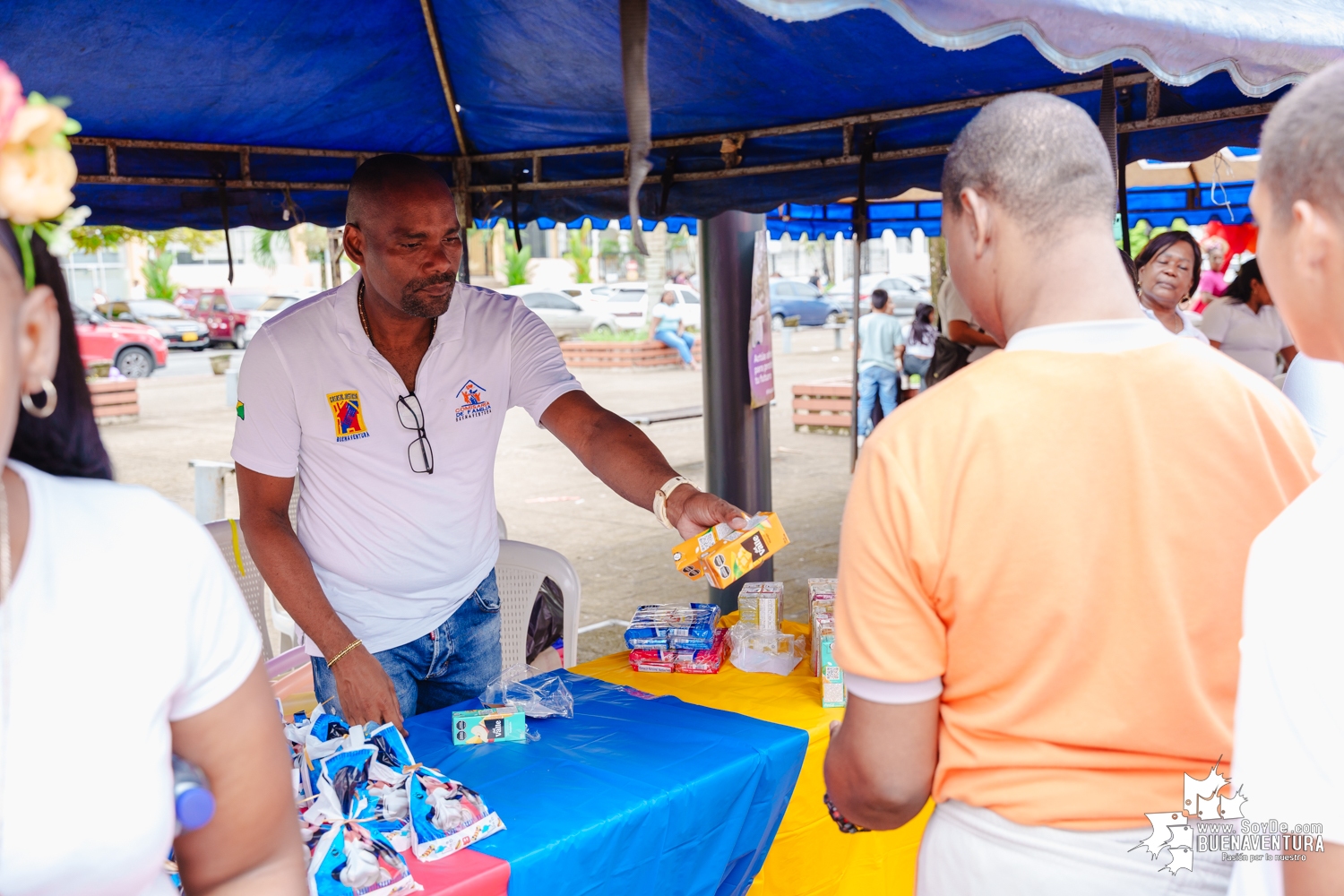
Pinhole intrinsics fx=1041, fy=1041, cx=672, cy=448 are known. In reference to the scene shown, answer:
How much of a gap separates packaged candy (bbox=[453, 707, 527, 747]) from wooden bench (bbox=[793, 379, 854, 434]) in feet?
31.5

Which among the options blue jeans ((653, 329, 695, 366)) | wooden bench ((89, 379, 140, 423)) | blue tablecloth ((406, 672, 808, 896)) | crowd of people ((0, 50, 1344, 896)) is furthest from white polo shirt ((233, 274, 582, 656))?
blue jeans ((653, 329, 695, 366))

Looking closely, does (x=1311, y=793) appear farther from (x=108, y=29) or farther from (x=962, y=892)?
(x=108, y=29)

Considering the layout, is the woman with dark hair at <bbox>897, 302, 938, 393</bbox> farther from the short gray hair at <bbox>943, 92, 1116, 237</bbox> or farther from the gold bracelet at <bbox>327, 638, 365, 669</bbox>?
the short gray hair at <bbox>943, 92, 1116, 237</bbox>

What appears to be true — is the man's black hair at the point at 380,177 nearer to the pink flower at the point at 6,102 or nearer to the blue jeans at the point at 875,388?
the pink flower at the point at 6,102

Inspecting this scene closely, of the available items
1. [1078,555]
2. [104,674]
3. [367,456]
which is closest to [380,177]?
[367,456]

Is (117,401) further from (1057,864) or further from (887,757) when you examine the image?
(1057,864)

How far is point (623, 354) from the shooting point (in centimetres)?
1967

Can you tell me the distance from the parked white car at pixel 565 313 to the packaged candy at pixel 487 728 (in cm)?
2286

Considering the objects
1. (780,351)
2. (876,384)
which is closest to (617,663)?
(876,384)

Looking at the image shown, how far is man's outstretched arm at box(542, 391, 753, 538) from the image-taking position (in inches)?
103

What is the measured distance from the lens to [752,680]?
272cm

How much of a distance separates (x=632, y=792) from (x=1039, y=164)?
1.39 meters

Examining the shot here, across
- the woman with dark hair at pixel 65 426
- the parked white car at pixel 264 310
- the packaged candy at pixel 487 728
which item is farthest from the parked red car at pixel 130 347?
the woman with dark hair at pixel 65 426

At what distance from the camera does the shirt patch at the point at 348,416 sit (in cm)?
276
